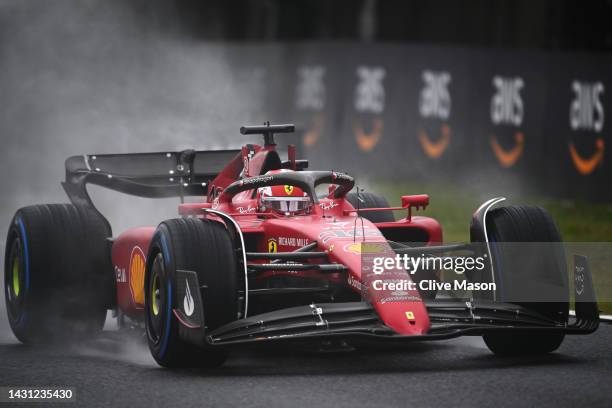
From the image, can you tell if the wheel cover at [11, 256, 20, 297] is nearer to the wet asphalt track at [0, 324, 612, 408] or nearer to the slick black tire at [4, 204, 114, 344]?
the slick black tire at [4, 204, 114, 344]

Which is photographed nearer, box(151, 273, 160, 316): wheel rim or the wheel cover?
box(151, 273, 160, 316): wheel rim

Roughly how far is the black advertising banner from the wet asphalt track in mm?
10927

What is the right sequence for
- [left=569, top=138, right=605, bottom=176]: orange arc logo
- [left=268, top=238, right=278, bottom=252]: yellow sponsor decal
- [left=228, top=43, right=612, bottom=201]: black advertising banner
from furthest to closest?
[left=228, top=43, right=612, bottom=201]: black advertising banner, [left=569, top=138, right=605, bottom=176]: orange arc logo, [left=268, top=238, right=278, bottom=252]: yellow sponsor decal

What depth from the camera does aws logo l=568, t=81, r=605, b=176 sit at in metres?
20.0

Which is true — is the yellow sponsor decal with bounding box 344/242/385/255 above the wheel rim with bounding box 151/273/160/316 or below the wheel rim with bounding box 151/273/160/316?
above

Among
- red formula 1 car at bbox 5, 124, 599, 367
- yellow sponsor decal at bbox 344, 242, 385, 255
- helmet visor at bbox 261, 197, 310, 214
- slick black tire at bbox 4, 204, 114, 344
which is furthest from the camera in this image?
slick black tire at bbox 4, 204, 114, 344

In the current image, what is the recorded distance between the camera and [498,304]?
28.5 ft

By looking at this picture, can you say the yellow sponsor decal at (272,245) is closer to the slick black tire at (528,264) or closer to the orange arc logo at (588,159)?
the slick black tire at (528,264)

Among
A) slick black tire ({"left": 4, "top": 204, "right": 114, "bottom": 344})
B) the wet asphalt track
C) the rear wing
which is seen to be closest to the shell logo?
the wet asphalt track

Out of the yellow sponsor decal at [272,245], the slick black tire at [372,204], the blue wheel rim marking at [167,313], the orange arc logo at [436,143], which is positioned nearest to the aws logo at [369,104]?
the orange arc logo at [436,143]

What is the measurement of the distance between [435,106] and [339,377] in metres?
15.9

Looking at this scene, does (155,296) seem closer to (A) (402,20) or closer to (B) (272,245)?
(B) (272,245)

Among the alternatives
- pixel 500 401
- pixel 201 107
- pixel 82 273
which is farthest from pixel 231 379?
pixel 201 107

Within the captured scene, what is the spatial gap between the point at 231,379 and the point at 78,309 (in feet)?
8.52
